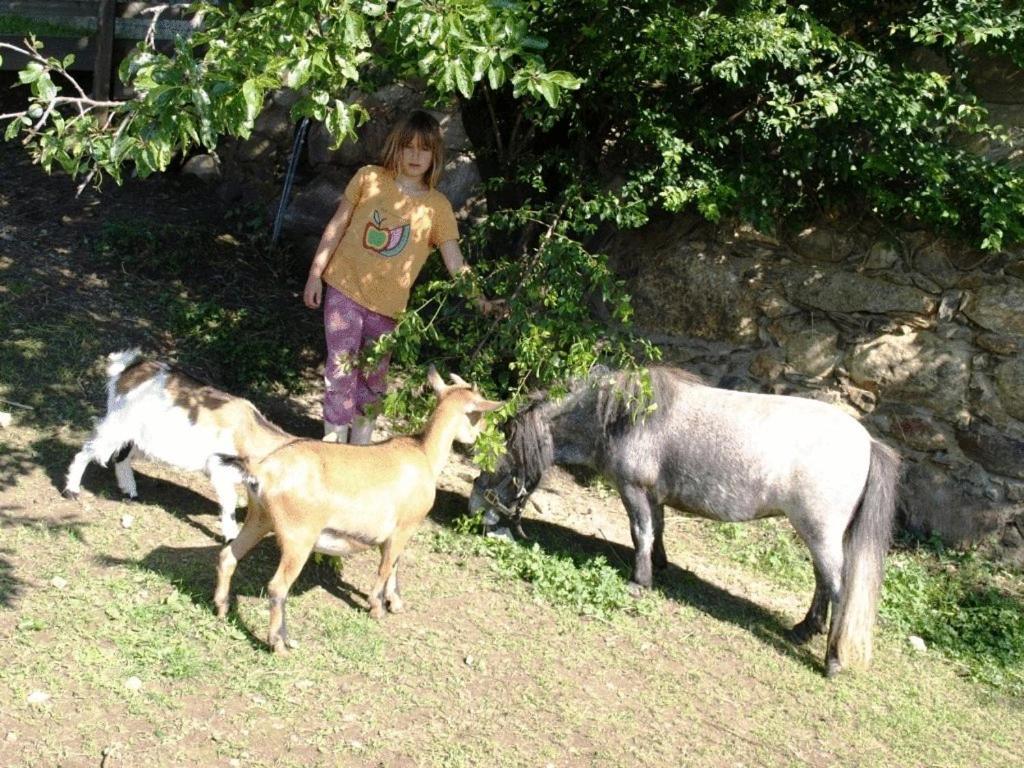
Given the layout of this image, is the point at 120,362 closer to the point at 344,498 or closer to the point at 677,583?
the point at 344,498

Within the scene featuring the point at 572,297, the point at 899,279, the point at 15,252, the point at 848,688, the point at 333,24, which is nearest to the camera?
the point at 333,24

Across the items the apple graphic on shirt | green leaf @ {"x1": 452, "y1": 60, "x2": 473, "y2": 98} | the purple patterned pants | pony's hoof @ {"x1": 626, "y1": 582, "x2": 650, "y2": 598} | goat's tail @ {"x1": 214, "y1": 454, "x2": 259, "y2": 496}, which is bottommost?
pony's hoof @ {"x1": 626, "y1": 582, "x2": 650, "y2": 598}

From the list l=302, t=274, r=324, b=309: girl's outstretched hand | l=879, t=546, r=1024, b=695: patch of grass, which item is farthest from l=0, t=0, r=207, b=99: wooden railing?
l=879, t=546, r=1024, b=695: patch of grass

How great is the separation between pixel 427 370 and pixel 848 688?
2703 millimetres

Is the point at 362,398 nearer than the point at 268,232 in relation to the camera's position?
Yes

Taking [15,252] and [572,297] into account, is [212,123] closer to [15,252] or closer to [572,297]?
[572,297]

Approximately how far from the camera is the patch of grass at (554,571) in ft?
18.8

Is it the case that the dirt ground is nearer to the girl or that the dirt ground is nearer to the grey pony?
the grey pony

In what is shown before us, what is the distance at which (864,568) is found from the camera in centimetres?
540

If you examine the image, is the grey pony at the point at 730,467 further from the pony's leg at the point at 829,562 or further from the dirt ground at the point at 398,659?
the dirt ground at the point at 398,659

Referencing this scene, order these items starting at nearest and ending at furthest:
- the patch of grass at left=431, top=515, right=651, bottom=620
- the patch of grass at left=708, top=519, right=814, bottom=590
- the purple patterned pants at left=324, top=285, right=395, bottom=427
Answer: the patch of grass at left=431, top=515, right=651, bottom=620 < the purple patterned pants at left=324, top=285, right=395, bottom=427 < the patch of grass at left=708, top=519, right=814, bottom=590

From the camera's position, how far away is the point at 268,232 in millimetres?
9211

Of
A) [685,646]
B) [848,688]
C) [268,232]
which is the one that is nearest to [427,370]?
[685,646]

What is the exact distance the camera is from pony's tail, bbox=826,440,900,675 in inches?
212
